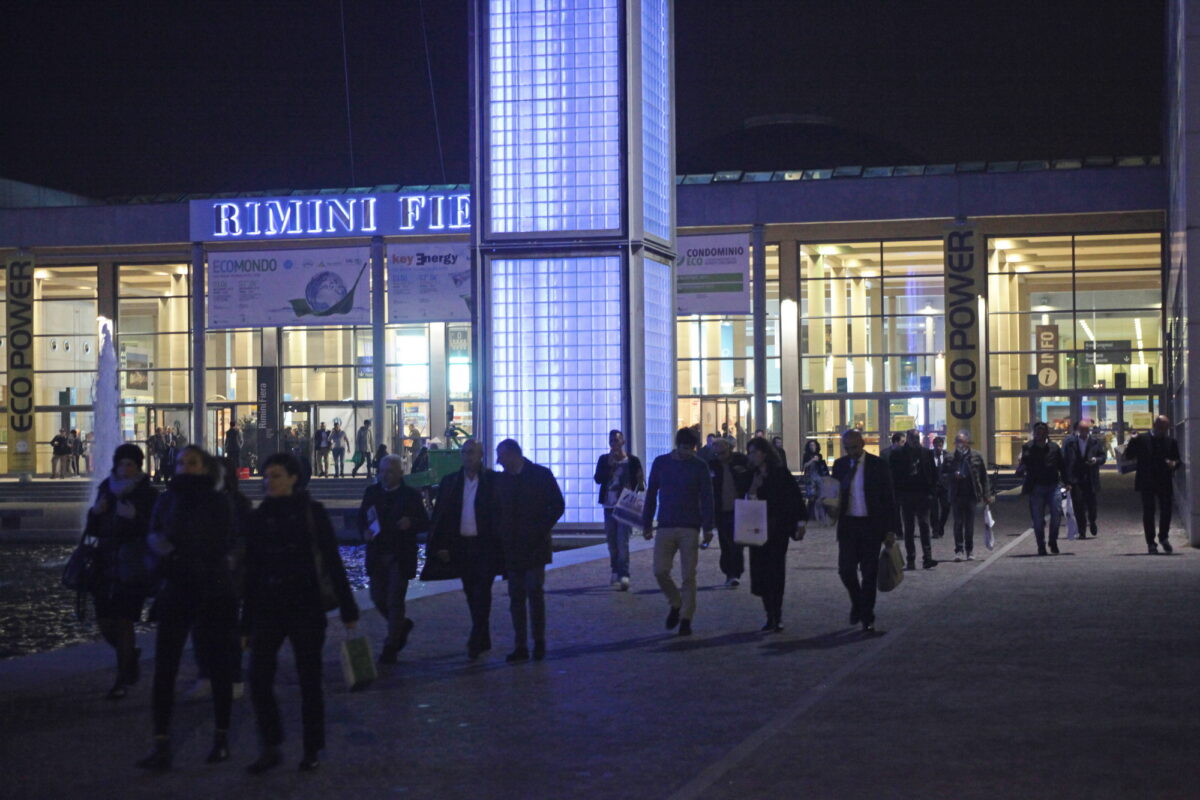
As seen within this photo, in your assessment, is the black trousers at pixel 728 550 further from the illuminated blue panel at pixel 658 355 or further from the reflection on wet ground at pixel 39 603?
the illuminated blue panel at pixel 658 355

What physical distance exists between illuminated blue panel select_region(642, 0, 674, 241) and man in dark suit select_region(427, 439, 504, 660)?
12024 mm

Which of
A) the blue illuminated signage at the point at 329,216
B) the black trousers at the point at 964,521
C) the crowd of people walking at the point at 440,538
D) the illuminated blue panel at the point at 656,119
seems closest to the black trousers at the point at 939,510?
the crowd of people walking at the point at 440,538

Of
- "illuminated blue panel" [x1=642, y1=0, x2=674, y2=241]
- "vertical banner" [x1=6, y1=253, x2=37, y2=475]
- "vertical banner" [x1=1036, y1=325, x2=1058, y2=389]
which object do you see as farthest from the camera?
"vertical banner" [x1=6, y1=253, x2=37, y2=475]

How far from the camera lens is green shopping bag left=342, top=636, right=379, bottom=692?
7.80 metres

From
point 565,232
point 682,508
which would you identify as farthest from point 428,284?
point 682,508

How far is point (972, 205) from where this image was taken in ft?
152

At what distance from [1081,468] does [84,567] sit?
16.2 m

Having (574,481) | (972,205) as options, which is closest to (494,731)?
(574,481)

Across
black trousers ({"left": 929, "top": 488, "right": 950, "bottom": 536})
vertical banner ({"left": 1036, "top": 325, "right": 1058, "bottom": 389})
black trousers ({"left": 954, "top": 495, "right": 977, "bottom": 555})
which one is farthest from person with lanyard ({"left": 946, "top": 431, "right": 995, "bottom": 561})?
vertical banner ({"left": 1036, "top": 325, "right": 1058, "bottom": 389})

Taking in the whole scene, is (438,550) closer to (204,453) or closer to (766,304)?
(204,453)

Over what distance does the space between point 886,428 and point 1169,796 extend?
1712 inches

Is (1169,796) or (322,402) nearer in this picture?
(1169,796)

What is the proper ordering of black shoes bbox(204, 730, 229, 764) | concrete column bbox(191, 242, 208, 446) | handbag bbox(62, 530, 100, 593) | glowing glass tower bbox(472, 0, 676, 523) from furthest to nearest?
concrete column bbox(191, 242, 208, 446) < glowing glass tower bbox(472, 0, 676, 523) < handbag bbox(62, 530, 100, 593) < black shoes bbox(204, 730, 229, 764)

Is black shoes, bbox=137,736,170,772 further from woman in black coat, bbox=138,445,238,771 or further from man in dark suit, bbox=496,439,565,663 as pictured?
man in dark suit, bbox=496,439,565,663
